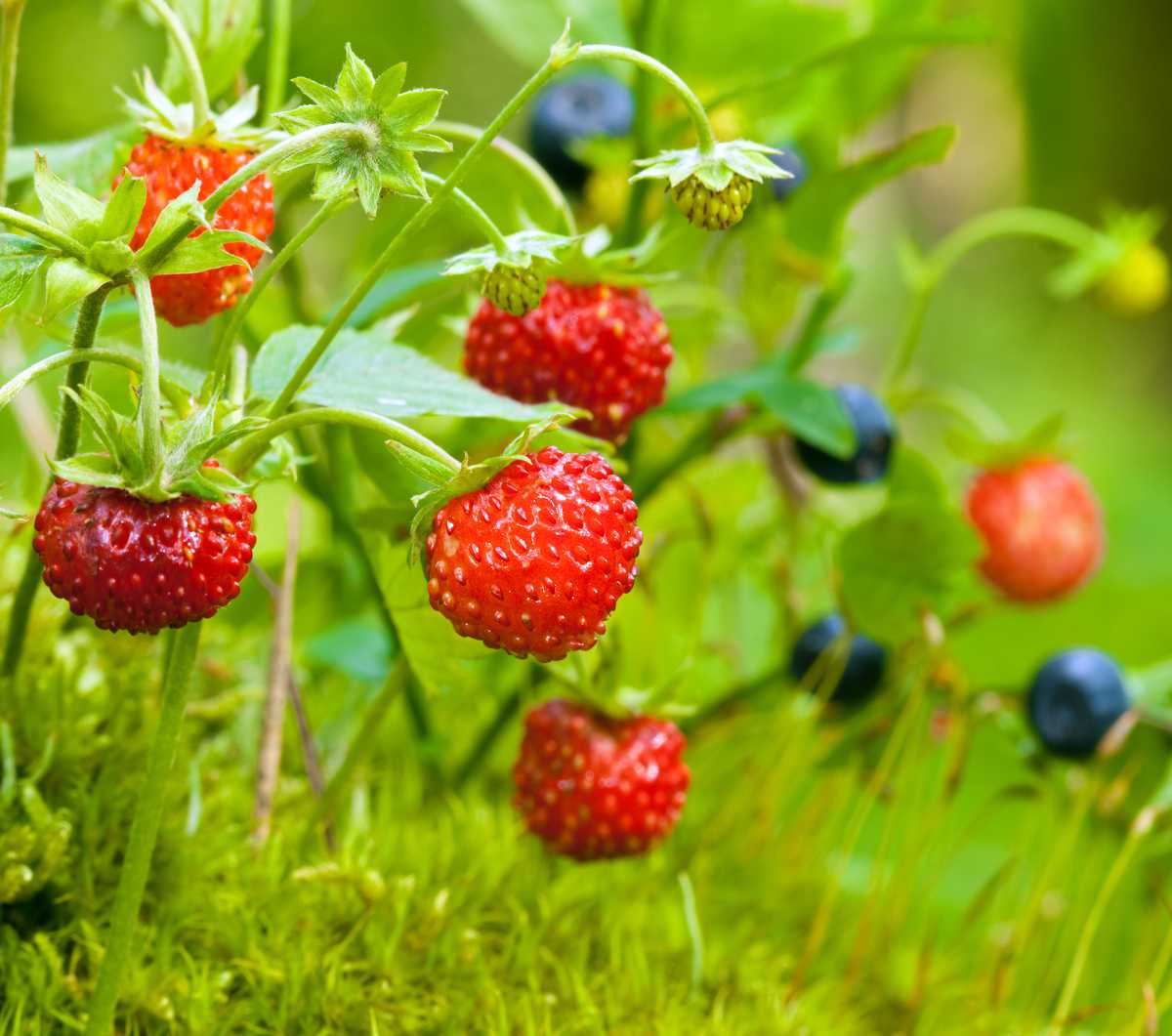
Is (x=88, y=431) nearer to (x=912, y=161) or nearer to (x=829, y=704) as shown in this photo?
(x=912, y=161)

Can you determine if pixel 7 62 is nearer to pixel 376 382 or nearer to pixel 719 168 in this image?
pixel 376 382

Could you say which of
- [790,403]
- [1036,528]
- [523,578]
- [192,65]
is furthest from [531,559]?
[1036,528]

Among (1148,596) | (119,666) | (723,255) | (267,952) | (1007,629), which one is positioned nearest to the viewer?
(267,952)

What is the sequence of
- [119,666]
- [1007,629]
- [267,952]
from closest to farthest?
[267,952] → [119,666] → [1007,629]

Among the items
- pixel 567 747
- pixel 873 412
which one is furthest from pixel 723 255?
pixel 567 747

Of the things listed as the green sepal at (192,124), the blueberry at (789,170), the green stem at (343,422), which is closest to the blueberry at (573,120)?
the blueberry at (789,170)

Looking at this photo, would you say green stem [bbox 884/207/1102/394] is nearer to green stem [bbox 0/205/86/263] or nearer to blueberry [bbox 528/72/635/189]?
blueberry [bbox 528/72/635/189]

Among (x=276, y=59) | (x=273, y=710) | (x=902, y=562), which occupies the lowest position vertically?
(x=273, y=710)
